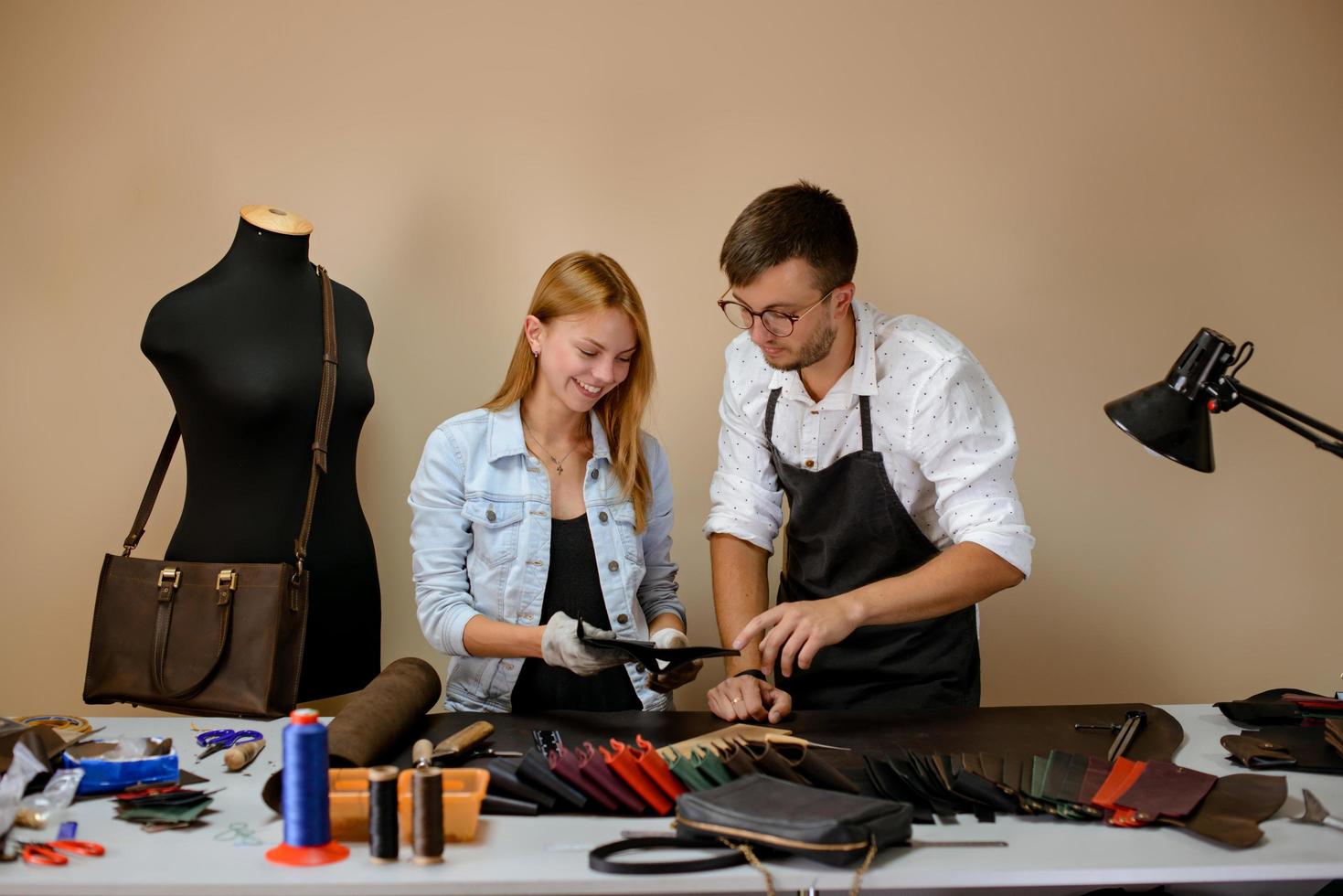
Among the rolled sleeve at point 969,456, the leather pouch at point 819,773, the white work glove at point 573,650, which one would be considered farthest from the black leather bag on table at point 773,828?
the rolled sleeve at point 969,456

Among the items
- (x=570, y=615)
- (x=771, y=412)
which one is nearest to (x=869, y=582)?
(x=771, y=412)

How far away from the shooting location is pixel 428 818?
1535 millimetres

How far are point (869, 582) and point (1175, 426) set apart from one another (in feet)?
3.09

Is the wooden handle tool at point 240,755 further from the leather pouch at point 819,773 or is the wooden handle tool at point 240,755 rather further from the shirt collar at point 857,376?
the shirt collar at point 857,376

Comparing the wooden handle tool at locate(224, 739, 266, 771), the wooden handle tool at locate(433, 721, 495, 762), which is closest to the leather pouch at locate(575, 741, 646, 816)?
the wooden handle tool at locate(433, 721, 495, 762)

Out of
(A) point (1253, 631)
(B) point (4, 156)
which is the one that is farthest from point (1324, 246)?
(B) point (4, 156)

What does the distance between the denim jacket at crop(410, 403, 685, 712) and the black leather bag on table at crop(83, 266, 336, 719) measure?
12.3 inches

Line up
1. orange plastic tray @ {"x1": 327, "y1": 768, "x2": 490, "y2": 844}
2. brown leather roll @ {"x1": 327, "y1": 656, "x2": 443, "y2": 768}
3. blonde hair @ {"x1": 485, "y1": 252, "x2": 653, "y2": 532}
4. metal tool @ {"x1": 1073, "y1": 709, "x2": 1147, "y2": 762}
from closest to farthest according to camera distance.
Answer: orange plastic tray @ {"x1": 327, "y1": 768, "x2": 490, "y2": 844} → brown leather roll @ {"x1": 327, "y1": 656, "x2": 443, "y2": 768} → metal tool @ {"x1": 1073, "y1": 709, "x2": 1147, "y2": 762} → blonde hair @ {"x1": 485, "y1": 252, "x2": 653, "y2": 532}

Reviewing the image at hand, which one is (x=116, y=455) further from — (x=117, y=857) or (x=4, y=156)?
(x=117, y=857)

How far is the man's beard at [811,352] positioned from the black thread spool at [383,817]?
1359 mm

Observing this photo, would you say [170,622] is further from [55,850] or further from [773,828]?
[773,828]

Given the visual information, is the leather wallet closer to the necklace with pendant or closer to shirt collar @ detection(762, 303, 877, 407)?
the necklace with pendant

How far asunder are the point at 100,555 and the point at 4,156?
4.12 ft

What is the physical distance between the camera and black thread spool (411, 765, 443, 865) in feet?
5.03
